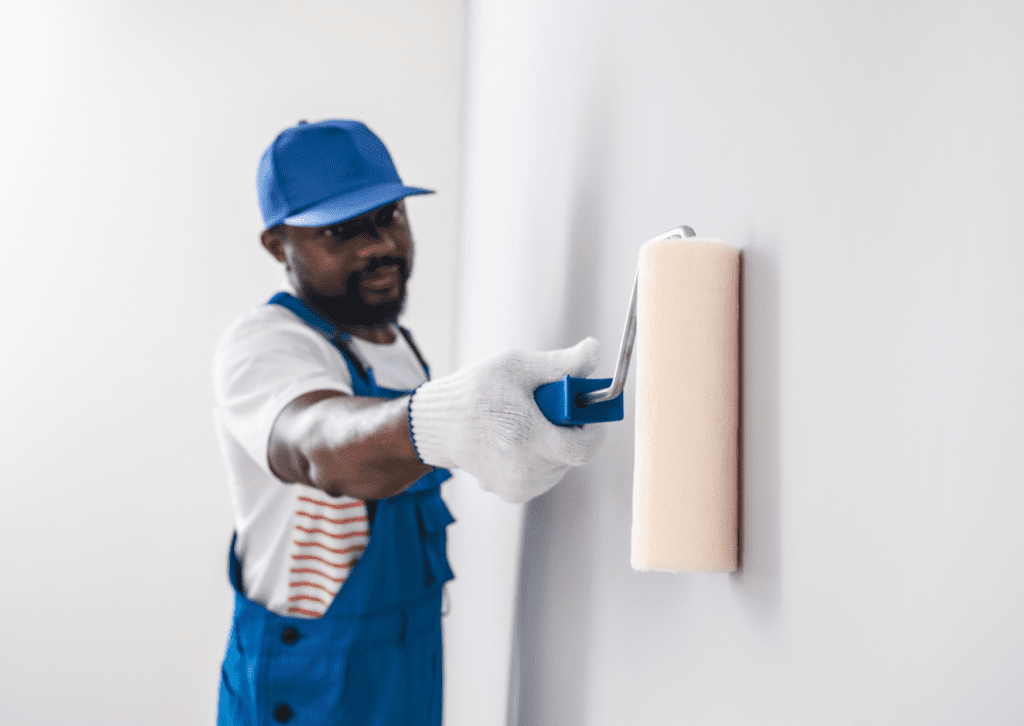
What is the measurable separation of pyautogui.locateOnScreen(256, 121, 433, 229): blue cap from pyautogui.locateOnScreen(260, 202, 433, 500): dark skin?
4cm

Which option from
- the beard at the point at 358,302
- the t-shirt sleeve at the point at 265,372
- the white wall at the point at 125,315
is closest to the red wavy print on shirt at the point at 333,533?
the t-shirt sleeve at the point at 265,372

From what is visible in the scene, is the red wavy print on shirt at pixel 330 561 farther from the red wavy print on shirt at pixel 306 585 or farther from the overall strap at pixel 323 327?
the overall strap at pixel 323 327

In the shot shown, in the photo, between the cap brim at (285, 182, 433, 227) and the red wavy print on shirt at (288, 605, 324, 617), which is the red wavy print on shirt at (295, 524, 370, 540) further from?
the cap brim at (285, 182, 433, 227)

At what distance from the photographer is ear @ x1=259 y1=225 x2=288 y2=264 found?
102cm

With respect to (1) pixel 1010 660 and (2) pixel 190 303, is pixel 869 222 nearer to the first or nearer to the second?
(1) pixel 1010 660

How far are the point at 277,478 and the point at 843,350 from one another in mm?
621

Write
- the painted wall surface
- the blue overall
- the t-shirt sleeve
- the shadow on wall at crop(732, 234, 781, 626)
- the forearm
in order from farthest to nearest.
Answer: the blue overall < the t-shirt sleeve < the forearm < the shadow on wall at crop(732, 234, 781, 626) < the painted wall surface

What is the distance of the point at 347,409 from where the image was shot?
0.64m

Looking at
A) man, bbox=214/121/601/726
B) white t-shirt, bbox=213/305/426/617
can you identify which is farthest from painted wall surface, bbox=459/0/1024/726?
white t-shirt, bbox=213/305/426/617

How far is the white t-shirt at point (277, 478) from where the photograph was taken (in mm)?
765

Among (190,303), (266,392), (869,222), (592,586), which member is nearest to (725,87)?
(869,222)

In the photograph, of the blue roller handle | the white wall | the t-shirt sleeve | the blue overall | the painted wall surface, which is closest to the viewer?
the painted wall surface

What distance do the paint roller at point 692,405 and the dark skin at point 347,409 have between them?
28cm

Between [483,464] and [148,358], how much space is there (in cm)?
158
